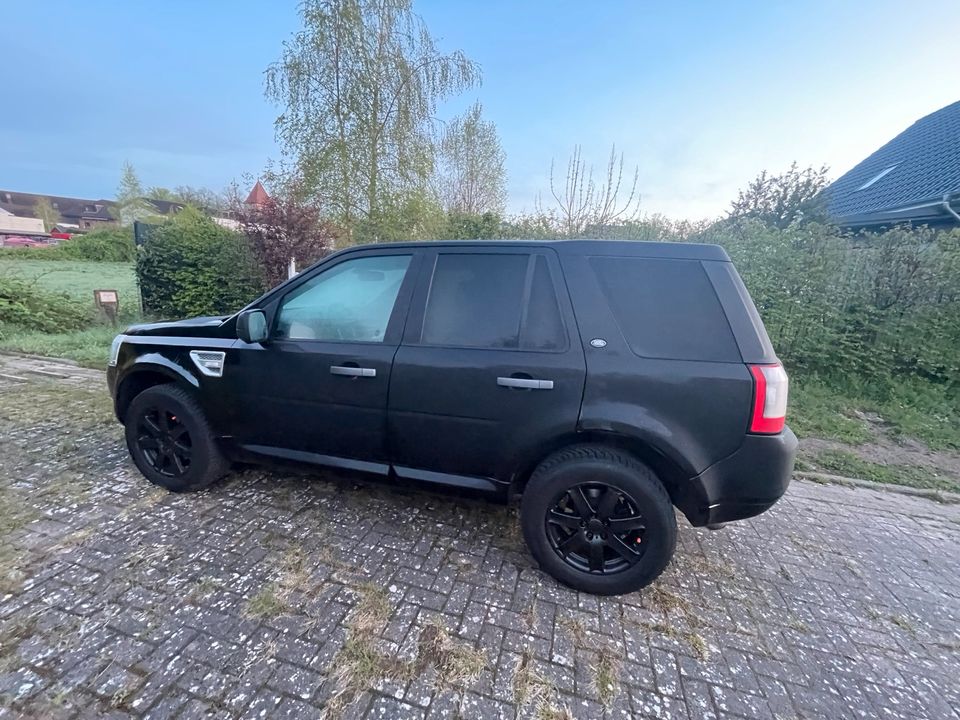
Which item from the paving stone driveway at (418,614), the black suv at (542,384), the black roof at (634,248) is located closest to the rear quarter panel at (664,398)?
the black suv at (542,384)

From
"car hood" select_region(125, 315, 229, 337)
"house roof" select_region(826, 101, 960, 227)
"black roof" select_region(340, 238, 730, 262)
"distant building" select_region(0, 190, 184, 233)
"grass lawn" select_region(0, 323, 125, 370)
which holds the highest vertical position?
"distant building" select_region(0, 190, 184, 233)

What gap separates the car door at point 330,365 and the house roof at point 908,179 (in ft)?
37.4

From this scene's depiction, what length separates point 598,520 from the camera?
2.20 m

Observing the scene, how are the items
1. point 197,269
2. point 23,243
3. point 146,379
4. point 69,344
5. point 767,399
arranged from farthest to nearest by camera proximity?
point 23,243, point 197,269, point 69,344, point 146,379, point 767,399

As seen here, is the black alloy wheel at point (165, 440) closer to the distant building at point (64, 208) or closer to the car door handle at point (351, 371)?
the car door handle at point (351, 371)

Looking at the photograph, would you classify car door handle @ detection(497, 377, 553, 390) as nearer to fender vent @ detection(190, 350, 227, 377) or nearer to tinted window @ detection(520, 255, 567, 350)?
tinted window @ detection(520, 255, 567, 350)

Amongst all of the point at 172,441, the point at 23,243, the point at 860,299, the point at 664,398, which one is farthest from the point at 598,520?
the point at 23,243

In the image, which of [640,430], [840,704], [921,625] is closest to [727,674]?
[840,704]

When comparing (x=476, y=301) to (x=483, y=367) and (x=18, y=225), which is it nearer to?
(x=483, y=367)

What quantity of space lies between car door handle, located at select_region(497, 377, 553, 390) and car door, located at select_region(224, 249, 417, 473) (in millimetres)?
676

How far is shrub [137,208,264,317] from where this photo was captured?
8508mm

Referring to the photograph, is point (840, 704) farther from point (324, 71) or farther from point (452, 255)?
point (324, 71)

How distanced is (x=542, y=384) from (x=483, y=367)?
33cm

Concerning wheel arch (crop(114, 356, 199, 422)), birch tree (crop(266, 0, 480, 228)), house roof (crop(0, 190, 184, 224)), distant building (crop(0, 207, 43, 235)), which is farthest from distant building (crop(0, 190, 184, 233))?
wheel arch (crop(114, 356, 199, 422))
